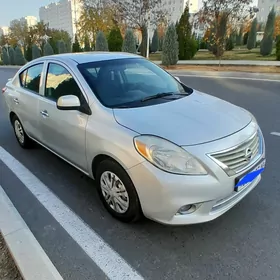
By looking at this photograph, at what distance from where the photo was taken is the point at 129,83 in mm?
3039

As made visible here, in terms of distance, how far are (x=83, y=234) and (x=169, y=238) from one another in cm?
79

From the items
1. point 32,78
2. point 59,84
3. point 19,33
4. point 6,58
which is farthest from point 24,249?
point 19,33

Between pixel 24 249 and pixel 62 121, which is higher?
pixel 62 121

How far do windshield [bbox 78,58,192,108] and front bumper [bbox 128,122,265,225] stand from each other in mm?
887

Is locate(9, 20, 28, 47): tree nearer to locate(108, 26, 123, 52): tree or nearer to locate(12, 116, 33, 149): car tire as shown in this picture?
locate(108, 26, 123, 52): tree

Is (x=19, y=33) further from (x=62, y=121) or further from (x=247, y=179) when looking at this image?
(x=247, y=179)

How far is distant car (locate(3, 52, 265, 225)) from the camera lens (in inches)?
78.5

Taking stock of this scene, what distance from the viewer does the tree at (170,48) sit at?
1673cm

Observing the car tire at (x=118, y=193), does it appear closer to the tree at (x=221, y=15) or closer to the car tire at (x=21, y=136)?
the car tire at (x=21, y=136)

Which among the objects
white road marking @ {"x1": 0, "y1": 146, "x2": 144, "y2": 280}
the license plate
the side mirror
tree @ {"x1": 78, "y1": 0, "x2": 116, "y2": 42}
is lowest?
white road marking @ {"x1": 0, "y1": 146, "x2": 144, "y2": 280}

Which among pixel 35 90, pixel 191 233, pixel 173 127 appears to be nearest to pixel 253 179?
pixel 191 233

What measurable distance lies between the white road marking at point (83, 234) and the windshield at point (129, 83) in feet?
3.97

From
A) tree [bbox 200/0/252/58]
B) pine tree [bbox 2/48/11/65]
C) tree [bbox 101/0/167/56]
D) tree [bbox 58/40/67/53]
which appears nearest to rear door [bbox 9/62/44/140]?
tree [bbox 200/0/252/58]

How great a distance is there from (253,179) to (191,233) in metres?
0.75
